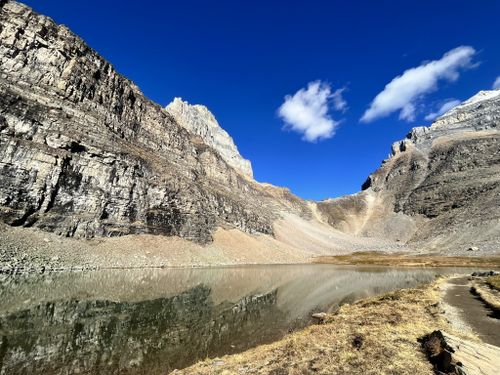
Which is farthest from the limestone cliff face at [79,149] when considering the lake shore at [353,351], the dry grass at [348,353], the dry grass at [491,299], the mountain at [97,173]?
the dry grass at [491,299]

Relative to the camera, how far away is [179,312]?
28.8m

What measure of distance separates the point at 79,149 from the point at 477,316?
8624cm

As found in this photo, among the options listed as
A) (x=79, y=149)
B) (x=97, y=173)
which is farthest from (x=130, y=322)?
(x=79, y=149)

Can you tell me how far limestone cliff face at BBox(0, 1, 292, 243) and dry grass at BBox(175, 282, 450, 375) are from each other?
6225 cm

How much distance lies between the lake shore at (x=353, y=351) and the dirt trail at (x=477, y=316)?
1012 millimetres

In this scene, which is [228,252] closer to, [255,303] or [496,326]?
[255,303]

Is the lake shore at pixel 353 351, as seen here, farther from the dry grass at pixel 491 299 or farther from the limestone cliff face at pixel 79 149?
the limestone cliff face at pixel 79 149

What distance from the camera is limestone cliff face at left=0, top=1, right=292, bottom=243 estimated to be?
6888 centimetres

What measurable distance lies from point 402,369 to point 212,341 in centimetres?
1208

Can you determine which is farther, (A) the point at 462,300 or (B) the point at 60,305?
(A) the point at 462,300

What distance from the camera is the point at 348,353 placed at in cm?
1501

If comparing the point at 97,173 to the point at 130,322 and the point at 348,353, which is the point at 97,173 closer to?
the point at 130,322

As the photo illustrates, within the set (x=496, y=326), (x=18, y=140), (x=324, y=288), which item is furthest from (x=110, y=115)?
(x=496, y=326)

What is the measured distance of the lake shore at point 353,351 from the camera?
13391mm
